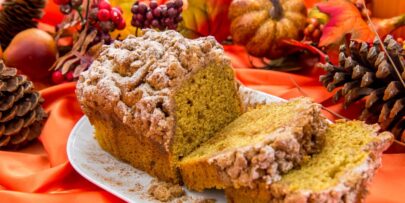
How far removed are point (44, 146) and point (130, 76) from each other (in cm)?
61

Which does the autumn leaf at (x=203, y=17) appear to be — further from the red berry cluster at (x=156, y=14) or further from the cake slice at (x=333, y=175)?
the cake slice at (x=333, y=175)

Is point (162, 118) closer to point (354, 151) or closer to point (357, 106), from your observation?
point (354, 151)

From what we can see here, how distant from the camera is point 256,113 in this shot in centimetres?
200

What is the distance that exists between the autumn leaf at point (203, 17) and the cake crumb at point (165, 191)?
1374mm

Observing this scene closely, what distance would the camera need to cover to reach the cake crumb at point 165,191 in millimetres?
1767

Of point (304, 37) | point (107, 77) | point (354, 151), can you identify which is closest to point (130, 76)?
point (107, 77)

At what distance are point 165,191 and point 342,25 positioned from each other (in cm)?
128

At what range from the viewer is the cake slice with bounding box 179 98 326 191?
154cm

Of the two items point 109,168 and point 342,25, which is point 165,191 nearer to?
point 109,168

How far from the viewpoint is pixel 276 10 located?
282 centimetres

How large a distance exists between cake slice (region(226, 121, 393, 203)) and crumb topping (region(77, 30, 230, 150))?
35 cm

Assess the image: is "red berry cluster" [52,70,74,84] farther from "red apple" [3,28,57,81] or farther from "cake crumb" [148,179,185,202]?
"cake crumb" [148,179,185,202]

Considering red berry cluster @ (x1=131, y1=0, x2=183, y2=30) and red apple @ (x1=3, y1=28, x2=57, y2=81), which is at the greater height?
red berry cluster @ (x1=131, y1=0, x2=183, y2=30)

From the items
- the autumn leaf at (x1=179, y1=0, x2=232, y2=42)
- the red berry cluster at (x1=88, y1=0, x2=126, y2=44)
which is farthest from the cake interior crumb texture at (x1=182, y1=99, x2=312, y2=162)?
the autumn leaf at (x1=179, y1=0, x2=232, y2=42)
